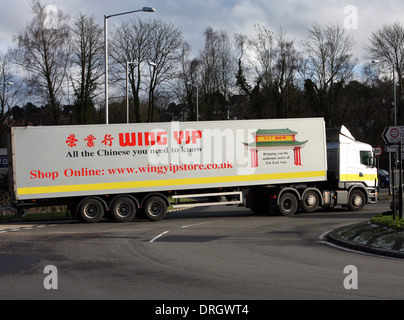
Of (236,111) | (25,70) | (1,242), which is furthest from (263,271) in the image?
(236,111)

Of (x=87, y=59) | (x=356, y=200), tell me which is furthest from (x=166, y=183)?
(x=87, y=59)

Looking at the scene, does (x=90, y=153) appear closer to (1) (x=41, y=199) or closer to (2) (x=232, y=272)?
(1) (x=41, y=199)

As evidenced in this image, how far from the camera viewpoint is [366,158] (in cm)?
2362

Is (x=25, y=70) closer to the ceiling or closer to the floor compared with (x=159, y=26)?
closer to the floor

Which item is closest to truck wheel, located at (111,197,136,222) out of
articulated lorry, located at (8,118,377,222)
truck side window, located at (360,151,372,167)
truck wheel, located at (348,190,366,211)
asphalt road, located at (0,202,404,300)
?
articulated lorry, located at (8,118,377,222)

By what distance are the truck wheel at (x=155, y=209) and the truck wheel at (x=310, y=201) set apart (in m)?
6.07

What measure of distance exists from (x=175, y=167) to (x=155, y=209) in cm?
180

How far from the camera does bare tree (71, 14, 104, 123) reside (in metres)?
39.8

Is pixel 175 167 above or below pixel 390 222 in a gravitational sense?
above

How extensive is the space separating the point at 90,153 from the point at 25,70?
2150 cm

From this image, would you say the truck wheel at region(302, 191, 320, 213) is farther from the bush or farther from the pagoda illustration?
the bush

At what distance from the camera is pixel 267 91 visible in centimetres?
4550

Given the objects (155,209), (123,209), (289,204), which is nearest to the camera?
(123,209)

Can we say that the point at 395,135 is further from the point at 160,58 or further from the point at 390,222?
the point at 160,58
